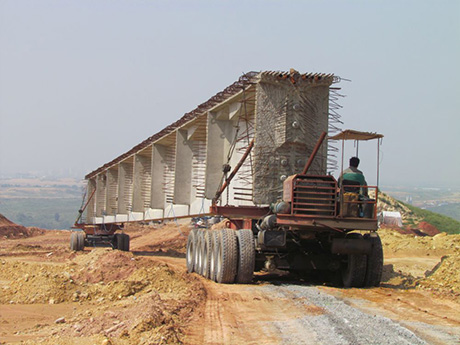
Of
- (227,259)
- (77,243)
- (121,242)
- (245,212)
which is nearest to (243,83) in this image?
(245,212)

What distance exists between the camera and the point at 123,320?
9070 millimetres

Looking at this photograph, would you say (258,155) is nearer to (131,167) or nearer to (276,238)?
(276,238)

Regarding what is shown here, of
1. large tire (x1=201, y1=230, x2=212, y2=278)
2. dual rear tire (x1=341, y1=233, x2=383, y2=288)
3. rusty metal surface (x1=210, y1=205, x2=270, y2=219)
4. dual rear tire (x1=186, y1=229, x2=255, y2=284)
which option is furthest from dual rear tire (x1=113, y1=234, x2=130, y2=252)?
dual rear tire (x1=341, y1=233, x2=383, y2=288)

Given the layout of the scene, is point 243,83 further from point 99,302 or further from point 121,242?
point 121,242

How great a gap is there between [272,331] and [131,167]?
23873 millimetres

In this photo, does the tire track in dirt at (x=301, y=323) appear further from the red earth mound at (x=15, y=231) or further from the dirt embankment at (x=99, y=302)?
the red earth mound at (x=15, y=231)

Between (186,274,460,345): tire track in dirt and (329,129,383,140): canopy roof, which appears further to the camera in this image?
(329,129,383,140): canopy roof

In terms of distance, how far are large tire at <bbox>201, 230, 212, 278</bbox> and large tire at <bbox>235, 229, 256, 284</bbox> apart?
1.62 meters

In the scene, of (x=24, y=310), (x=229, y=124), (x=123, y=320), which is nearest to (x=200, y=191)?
(x=229, y=124)

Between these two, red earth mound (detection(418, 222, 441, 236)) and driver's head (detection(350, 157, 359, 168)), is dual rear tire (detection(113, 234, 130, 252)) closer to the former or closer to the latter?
driver's head (detection(350, 157, 359, 168))

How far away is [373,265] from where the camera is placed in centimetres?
1441

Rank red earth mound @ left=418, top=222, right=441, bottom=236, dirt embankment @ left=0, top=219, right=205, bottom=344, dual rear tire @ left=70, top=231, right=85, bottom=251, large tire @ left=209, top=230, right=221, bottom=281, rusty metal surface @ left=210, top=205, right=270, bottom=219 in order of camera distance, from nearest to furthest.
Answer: dirt embankment @ left=0, top=219, right=205, bottom=344 < large tire @ left=209, top=230, right=221, bottom=281 < rusty metal surface @ left=210, top=205, right=270, bottom=219 < dual rear tire @ left=70, top=231, right=85, bottom=251 < red earth mound @ left=418, top=222, right=441, bottom=236

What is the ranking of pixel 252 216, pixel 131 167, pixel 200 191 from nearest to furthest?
pixel 252 216 < pixel 200 191 < pixel 131 167

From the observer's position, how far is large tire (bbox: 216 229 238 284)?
14.4 metres
